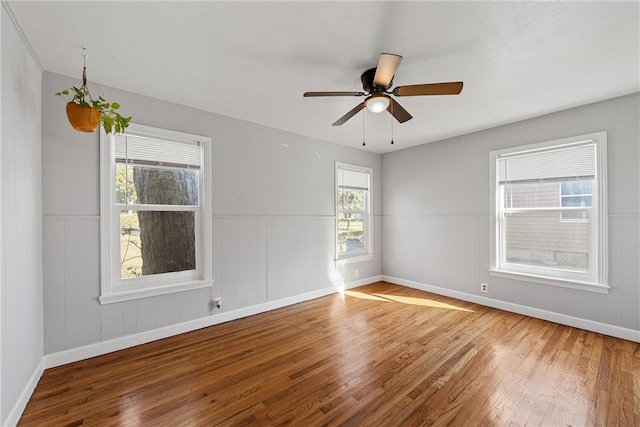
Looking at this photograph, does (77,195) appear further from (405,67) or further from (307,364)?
(405,67)

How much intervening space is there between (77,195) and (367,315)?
3.29 meters

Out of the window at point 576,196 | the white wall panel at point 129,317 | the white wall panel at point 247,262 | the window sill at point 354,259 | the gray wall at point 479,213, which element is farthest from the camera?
the window sill at point 354,259

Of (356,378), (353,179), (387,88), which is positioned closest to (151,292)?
(356,378)

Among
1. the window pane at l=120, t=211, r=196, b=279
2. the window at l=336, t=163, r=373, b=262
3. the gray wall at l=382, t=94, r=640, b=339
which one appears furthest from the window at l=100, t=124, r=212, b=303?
the gray wall at l=382, t=94, r=640, b=339

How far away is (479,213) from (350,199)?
1988mm

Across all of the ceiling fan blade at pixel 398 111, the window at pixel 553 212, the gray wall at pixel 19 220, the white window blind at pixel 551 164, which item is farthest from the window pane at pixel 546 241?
the gray wall at pixel 19 220

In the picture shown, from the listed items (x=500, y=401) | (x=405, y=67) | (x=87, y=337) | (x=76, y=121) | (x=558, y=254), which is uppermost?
(x=405, y=67)

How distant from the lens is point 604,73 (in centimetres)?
240

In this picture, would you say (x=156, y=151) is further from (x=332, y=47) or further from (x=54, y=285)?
(x=332, y=47)

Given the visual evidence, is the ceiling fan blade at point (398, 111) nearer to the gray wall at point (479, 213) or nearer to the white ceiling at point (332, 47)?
the white ceiling at point (332, 47)

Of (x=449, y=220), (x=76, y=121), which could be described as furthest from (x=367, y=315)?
(x=76, y=121)

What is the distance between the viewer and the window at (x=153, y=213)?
2607mm

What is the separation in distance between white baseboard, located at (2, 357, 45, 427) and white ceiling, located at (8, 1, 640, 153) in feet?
7.83

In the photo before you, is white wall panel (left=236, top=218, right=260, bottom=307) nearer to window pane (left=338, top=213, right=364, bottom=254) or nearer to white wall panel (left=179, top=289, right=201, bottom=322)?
white wall panel (left=179, top=289, right=201, bottom=322)
